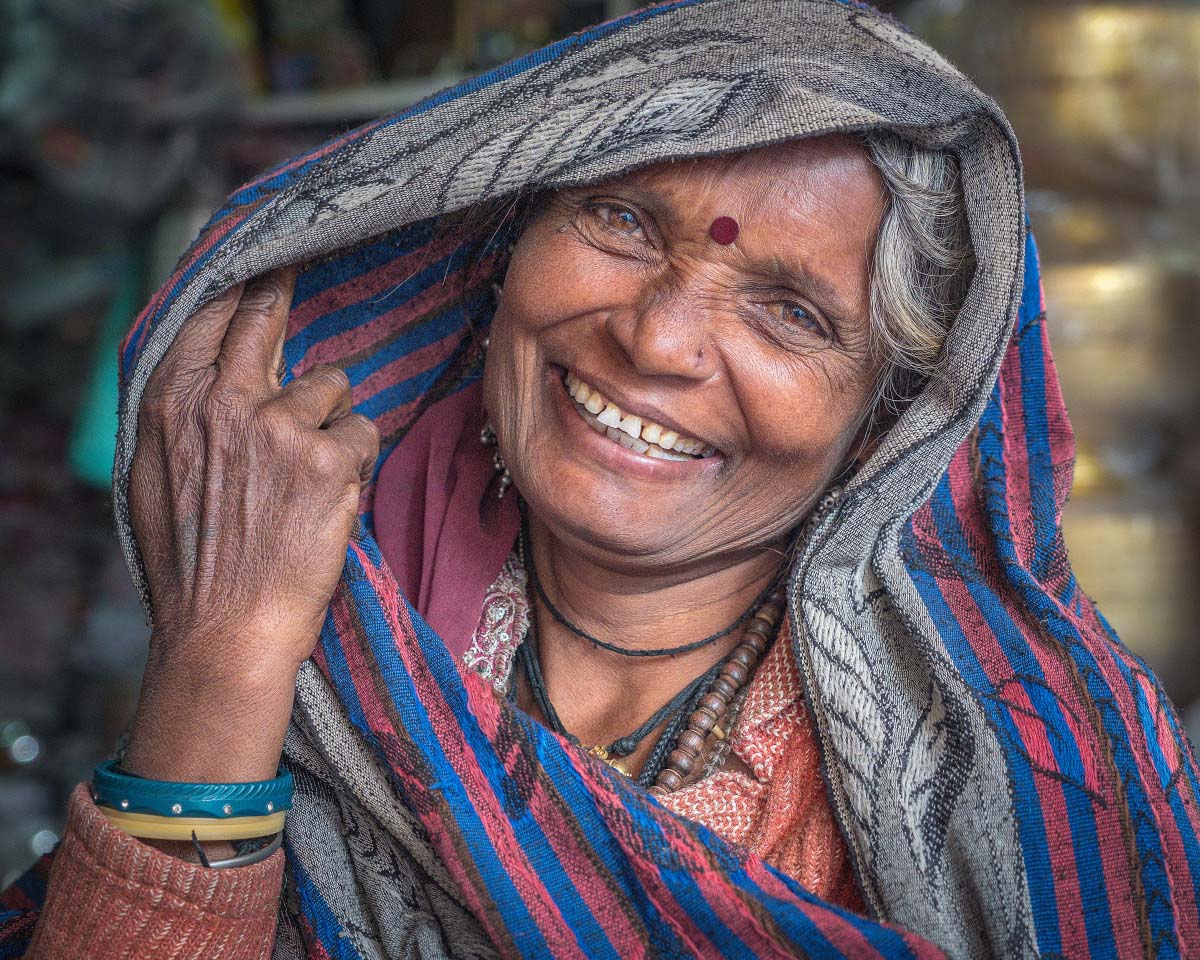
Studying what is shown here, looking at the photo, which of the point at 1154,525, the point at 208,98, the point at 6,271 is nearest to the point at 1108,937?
the point at 1154,525

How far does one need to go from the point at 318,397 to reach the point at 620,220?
419mm

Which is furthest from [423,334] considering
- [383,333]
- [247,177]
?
[247,177]

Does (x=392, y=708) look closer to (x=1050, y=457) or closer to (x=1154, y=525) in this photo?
(x=1050, y=457)

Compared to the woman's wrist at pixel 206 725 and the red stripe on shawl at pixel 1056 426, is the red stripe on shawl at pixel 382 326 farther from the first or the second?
the red stripe on shawl at pixel 1056 426

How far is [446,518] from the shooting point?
1580 millimetres

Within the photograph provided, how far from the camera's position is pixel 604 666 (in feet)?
5.13

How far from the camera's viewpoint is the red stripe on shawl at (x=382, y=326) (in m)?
1.57

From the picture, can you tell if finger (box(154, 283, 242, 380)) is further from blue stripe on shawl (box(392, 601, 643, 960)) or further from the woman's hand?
blue stripe on shawl (box(392, 601, 643, 960))

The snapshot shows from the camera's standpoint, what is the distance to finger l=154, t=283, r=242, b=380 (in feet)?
4.41

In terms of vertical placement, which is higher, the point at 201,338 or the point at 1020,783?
the point at 201,338

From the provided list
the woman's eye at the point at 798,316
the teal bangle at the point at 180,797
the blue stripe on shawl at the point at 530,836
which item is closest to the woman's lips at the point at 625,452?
the woman's eye at the point at 798,316

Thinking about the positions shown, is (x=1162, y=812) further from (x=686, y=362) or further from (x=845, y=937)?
(x=686, y=362)

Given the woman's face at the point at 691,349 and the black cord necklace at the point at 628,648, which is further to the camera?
the black cord necklace at the point at 628,648

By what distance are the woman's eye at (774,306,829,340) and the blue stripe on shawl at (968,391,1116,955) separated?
29cm
